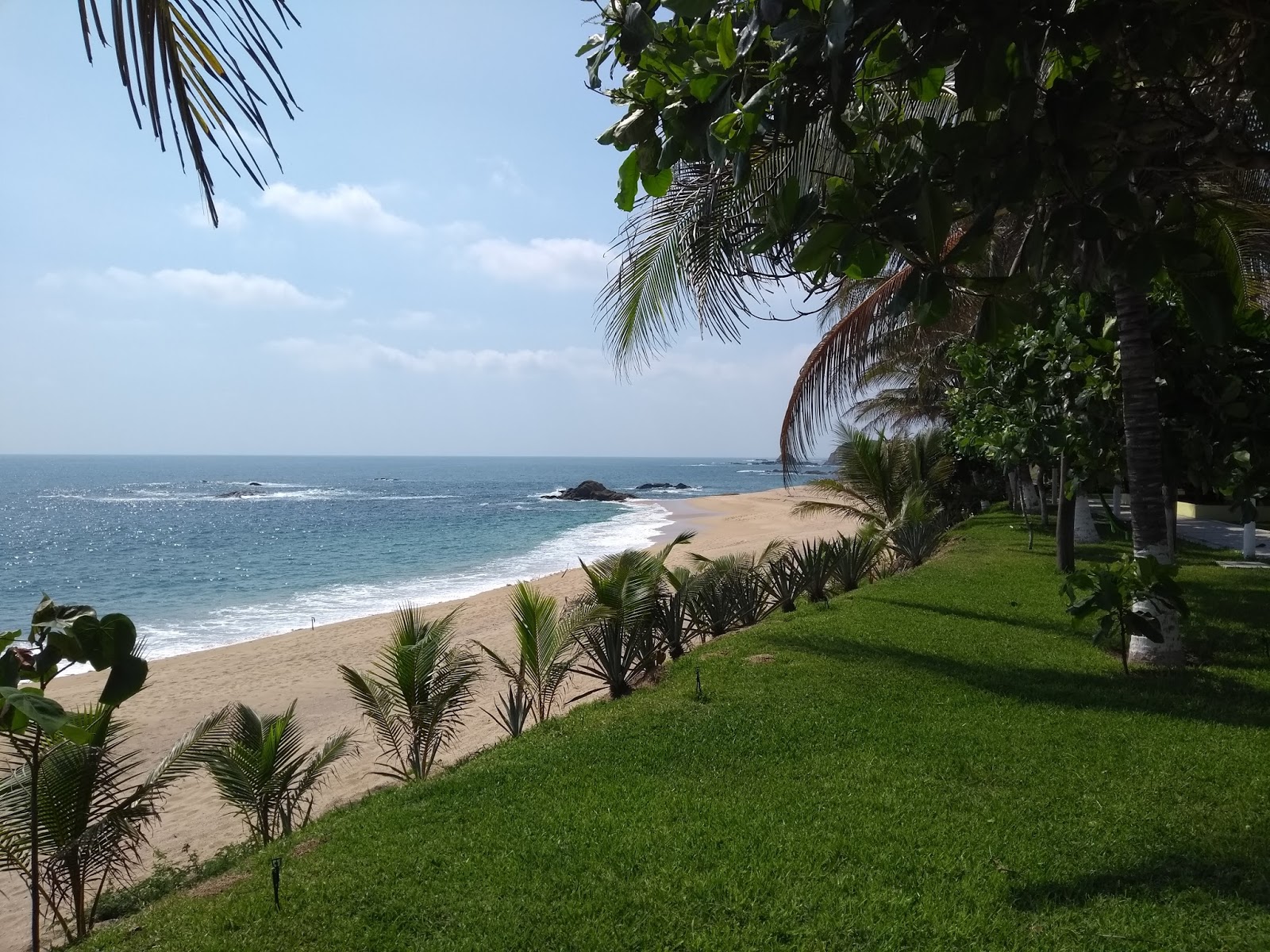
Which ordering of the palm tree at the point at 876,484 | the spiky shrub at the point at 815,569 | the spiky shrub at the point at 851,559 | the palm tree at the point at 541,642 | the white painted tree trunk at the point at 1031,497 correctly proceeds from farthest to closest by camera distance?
the white painted tree trunk at the point at 1031,497 < the palm tree at the point at 876,484 < the spiky shrub at the point at 851,559 < the spiky shrub at the point at 815,569 < the palm tree at the point at 541,642

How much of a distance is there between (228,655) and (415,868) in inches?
576

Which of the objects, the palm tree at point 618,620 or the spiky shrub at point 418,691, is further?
the palm tree at point 618,620

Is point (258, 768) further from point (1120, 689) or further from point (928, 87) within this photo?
point (1120, 689)

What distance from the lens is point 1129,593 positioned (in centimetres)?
595

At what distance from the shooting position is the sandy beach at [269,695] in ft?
25.9

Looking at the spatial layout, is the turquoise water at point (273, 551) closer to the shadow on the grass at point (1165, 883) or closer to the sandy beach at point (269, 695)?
the sandy beach at point (269, 695)

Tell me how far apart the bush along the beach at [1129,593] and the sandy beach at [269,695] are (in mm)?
5830

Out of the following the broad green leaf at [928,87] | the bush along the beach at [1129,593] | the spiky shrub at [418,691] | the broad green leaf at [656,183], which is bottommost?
the spiky shrub at [418,691]

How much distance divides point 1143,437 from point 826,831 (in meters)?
4.29

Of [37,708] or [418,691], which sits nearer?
[37,708]

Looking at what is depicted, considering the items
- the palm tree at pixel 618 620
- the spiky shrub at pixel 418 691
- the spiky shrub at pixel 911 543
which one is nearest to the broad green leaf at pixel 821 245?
the spiky shrub at pixel 418 691

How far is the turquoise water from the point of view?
2291cm

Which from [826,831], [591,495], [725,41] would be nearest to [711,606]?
[826,831]

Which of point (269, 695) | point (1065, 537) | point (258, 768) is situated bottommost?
point (269, 695)
